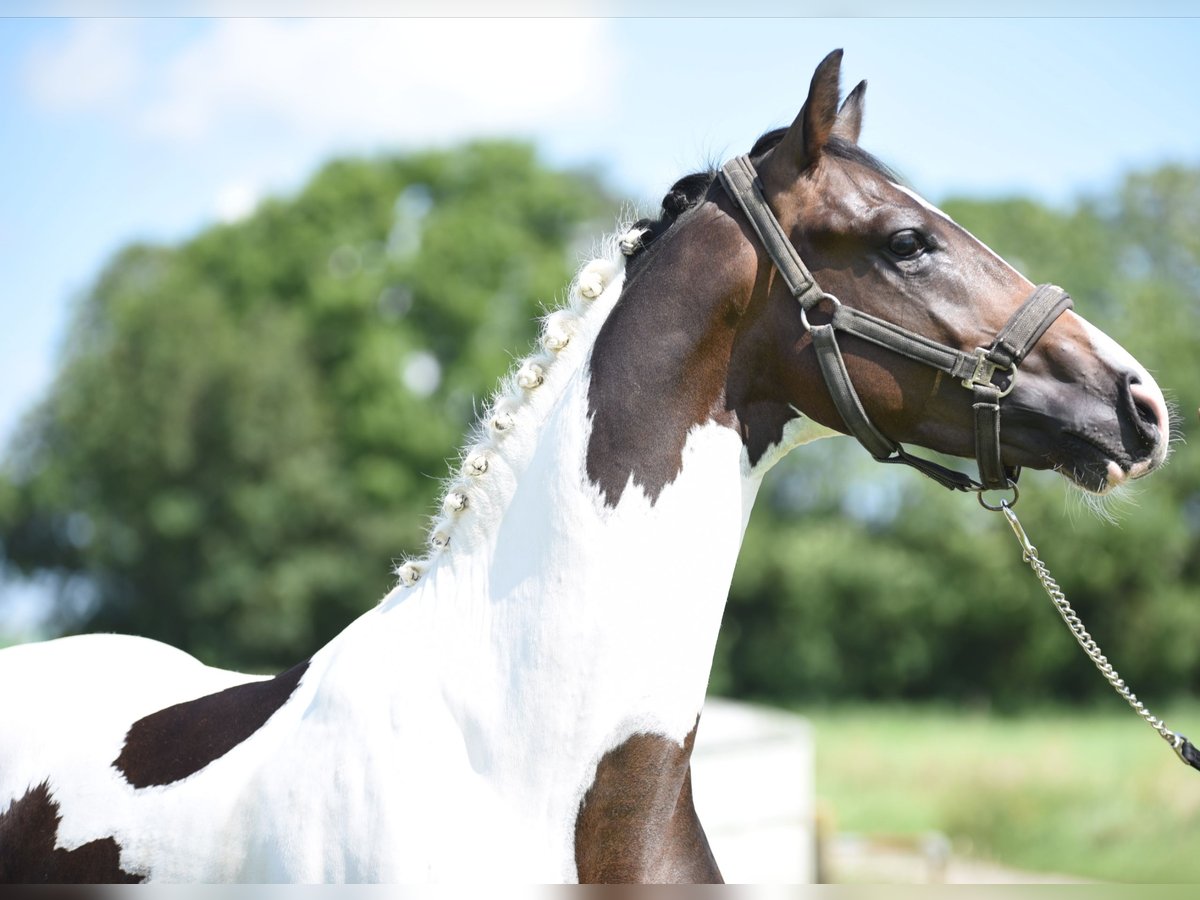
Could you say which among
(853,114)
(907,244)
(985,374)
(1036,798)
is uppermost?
(853,114)

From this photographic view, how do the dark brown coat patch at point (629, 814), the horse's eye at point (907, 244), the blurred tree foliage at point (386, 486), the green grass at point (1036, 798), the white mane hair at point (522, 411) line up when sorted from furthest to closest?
1. the blurred tree foliage at point (386, 486)
2. the green grass at point (1036, 798)
3. the white mane hair at point (522, 411)
4. the horse's eye at point (907, 244)
5. the dark brown coat patch at point (629, 814)

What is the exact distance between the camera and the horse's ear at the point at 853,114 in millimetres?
3869

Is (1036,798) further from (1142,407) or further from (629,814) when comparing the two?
(629,814)

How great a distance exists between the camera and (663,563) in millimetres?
3258

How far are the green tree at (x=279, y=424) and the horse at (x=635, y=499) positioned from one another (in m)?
35.3

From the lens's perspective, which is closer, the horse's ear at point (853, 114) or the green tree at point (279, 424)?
the horse's ear at point (853, 114)

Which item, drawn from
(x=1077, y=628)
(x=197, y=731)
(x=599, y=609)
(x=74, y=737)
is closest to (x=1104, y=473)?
(x=1077, y=628)

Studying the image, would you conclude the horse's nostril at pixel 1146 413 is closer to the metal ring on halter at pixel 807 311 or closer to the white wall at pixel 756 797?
the metal ring on halter at pixel 807 311

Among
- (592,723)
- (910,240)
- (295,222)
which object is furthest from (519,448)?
(295,222)

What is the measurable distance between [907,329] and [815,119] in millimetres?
659

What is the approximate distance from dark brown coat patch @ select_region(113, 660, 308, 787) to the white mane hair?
0.67 m

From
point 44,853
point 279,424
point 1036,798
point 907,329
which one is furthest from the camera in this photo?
point 279,424

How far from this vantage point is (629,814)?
321cm

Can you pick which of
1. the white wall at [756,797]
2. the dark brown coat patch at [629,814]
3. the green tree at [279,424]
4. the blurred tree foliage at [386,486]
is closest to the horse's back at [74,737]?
the dark brown coat patch at [629,814]
